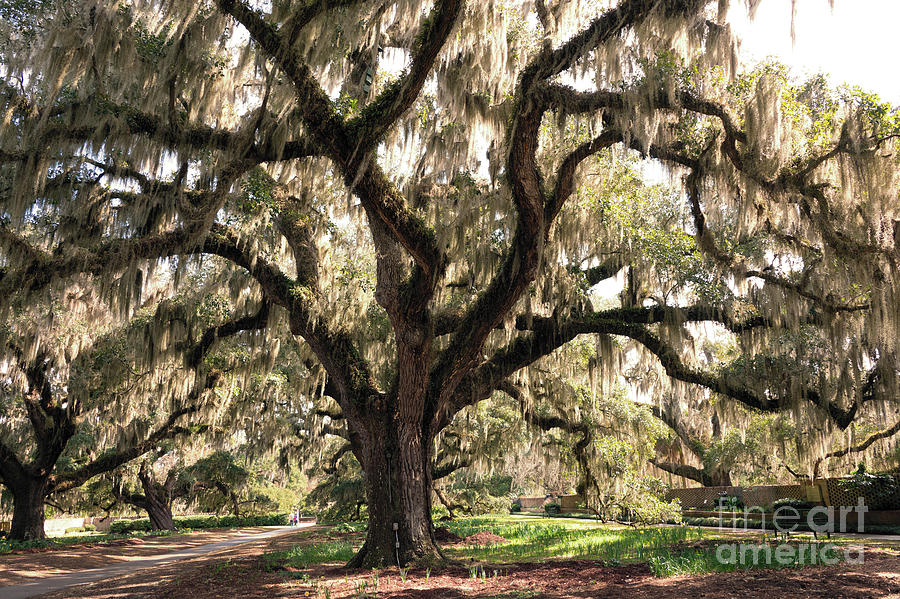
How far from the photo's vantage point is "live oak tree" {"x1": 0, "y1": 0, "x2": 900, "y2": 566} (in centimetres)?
638

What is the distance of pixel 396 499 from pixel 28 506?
1467 cm

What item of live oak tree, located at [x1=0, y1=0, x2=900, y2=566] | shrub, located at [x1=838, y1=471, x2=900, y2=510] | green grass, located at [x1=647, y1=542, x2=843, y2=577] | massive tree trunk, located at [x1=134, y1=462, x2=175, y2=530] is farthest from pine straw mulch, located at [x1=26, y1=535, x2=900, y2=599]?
massive tree trunk, located at [x1=134, y1=462, x2=175, y2=530]

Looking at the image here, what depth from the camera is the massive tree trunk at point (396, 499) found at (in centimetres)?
768

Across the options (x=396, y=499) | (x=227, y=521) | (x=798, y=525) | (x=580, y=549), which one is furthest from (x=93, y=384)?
(x=227, y=521)

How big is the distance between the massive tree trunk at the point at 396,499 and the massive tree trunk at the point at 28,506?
13509 mm

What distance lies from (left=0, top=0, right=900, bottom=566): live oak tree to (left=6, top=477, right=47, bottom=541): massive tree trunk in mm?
10325

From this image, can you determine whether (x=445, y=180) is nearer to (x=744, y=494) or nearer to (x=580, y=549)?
(x=580, y=549)

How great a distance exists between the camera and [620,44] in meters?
6.23

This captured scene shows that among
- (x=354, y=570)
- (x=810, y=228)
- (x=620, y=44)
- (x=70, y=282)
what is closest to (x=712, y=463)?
(x=810, y=228)

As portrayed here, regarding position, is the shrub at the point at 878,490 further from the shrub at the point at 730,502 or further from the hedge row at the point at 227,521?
the hedge row at the point at 227,521

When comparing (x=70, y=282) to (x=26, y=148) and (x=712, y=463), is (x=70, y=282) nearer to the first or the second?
(x=26, y=148)

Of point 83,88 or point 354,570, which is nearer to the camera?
point 83,88

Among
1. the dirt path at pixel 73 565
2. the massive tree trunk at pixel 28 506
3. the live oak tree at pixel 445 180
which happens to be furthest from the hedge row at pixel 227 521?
the live oak tree at pixel 445 180

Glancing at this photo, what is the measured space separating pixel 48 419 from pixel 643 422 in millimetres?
16262
